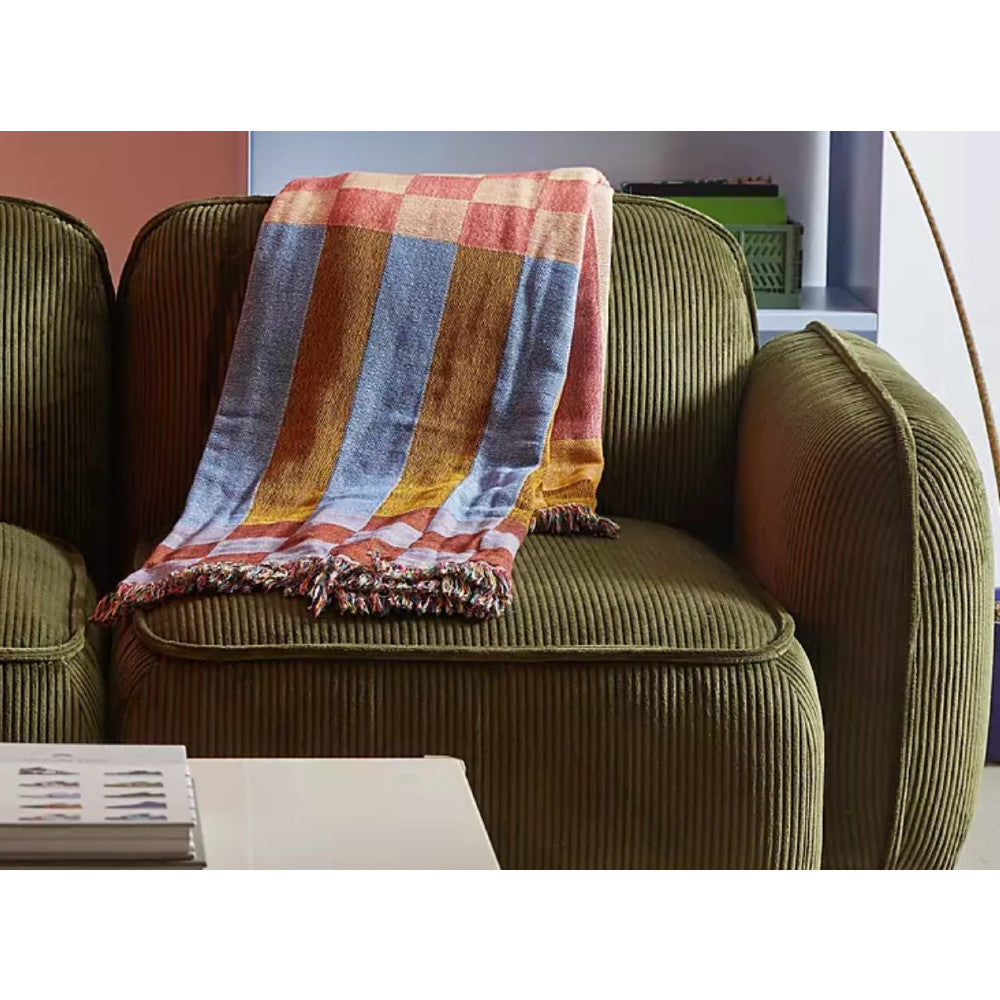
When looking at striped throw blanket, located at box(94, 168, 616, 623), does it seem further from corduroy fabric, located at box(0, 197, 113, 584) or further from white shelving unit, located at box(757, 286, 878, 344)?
white shelving unit, located at box(757, 286, 878, 344)

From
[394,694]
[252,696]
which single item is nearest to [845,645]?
[394,694]

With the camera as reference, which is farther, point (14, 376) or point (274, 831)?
point (14, 376)

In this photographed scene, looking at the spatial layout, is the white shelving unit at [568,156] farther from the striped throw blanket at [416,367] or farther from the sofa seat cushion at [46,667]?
the sofa seat cushion at [46,667]

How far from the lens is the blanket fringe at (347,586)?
5.06 feet

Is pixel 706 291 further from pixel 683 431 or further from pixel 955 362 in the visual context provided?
pixel 955 362

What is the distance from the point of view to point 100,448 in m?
1.96

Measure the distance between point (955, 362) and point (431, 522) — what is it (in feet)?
4.17

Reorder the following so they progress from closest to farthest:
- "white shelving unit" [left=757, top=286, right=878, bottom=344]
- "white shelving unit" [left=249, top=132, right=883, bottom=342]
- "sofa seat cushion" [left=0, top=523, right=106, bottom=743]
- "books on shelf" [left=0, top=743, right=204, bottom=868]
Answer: "books on shelf" [left=0, top=743, right=204, bottom=868], "sofa seat cushion" [left=0, top=523, right=106, bottom=743], "white shelving unit" [left=757, top=286, right=878, bottom=344], "white shelving unit" [left=249, top=132, right=883, bottom=342]

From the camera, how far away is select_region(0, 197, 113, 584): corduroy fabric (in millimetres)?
1919

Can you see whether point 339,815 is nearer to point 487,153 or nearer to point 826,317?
point 826,317

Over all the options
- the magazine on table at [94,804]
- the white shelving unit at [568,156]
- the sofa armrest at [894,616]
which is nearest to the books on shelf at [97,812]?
the magazine on table at [94,804]

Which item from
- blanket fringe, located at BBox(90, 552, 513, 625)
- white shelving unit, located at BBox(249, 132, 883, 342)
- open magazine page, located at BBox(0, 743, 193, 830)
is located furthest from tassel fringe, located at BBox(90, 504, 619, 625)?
white shelving unit, located at BBox(249, 132, 883, 342)

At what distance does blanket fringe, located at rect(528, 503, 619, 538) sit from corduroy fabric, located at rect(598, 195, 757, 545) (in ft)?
0.41

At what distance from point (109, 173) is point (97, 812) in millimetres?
2453
